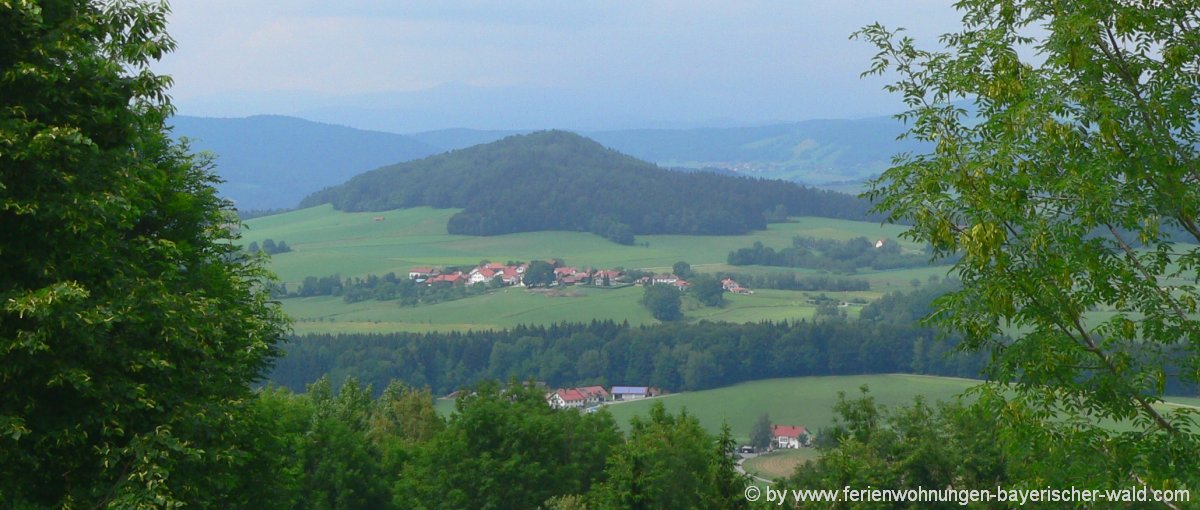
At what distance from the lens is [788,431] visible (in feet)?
205

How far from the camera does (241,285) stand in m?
21.5

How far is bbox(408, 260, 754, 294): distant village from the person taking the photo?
12562 centimetres

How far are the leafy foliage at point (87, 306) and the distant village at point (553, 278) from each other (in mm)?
111560

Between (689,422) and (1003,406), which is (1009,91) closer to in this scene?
(1003,406)

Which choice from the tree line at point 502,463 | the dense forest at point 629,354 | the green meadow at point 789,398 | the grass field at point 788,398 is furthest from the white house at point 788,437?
the tree line at point 502,463

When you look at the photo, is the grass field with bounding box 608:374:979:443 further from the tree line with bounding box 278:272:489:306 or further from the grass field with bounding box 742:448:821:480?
the tree line with bounding box 278:272:489:306

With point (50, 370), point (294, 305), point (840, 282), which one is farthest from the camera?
point (840, 282)

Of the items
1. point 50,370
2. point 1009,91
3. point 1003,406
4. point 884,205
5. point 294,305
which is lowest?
point 294,305

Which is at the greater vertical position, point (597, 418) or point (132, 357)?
point (132, 357)

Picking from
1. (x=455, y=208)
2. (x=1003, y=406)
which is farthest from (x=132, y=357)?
(x=455, y=208)

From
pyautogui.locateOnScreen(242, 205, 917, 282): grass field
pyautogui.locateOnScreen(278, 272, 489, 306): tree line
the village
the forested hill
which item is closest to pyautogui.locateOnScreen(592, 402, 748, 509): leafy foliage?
the village

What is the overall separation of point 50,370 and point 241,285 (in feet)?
37.1

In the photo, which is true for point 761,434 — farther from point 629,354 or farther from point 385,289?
point 385,289

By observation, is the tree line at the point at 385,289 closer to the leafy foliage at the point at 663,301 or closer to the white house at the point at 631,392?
the leafy foliage at the point at 663,301
